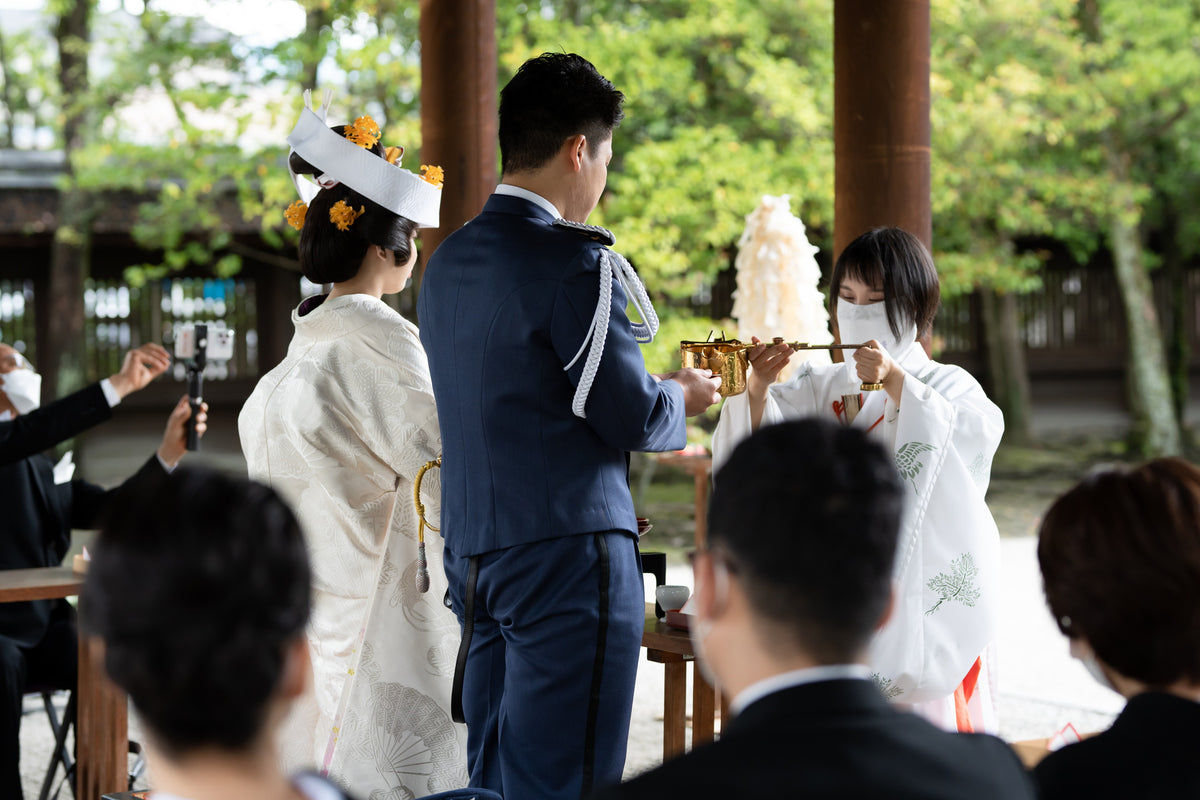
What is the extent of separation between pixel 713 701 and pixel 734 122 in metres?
7.58

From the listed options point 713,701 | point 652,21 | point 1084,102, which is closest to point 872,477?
point 713,701

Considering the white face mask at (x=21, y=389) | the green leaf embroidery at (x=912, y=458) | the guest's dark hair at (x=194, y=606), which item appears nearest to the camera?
the guest's dark hair at (x=194, y=606)

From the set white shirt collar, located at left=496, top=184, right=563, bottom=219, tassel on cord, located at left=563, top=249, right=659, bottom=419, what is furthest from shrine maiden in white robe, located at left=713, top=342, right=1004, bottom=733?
white shirt collar, located at left=496, top=184, right=563, bottom=219

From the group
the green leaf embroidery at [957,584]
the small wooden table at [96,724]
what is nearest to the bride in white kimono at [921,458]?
the green leaf embroidery at [957,584]

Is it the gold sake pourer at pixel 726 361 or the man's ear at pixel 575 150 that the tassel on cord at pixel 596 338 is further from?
the gold sake pourer at pixel 726 361

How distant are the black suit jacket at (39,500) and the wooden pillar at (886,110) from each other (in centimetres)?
264

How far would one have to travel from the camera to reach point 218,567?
3.69 ft

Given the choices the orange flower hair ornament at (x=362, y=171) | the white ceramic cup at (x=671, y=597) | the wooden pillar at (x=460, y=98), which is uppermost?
the wooden pillar at (x=460, y=98)

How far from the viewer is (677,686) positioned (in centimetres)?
328

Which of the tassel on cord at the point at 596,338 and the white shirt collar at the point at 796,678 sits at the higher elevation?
the tassel on cord at the point at 596,338

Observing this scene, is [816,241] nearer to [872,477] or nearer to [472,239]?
[472,239]

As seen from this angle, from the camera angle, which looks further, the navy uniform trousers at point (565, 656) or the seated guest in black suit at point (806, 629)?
the navy uniform trousers at point (565, 656)

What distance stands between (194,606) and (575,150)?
1650mm

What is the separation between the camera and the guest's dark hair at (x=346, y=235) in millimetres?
3117
